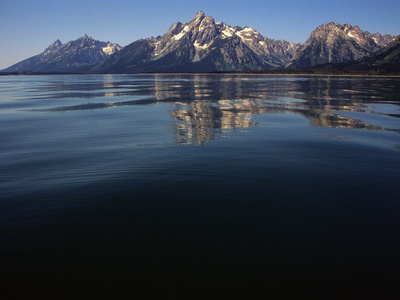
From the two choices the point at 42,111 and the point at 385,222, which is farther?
the point at 42,111

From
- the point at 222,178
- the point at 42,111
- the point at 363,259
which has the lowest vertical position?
the point at 363,259

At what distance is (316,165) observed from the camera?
22469 millimetres

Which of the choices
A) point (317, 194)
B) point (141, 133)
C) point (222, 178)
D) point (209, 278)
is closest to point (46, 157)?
point (141, 133)

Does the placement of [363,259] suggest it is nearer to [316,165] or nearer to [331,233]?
[331,233]

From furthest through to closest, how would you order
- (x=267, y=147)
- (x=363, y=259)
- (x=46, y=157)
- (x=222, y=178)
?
(x=267, y=147) → (x=46, y=157) → (x=222, y=178) → (x=363, y=259)

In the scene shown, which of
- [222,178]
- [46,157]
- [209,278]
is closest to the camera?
[209,278]

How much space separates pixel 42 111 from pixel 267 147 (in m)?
41.9

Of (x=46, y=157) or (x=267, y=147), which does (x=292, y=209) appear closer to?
(x=267, y=147)

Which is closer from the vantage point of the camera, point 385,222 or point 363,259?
point 363,259

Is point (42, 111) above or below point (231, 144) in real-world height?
above

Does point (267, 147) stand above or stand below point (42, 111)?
below

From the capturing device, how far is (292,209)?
1559 centimetres

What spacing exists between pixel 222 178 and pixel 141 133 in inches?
659

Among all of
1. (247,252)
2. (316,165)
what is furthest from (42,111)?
(247,252)
